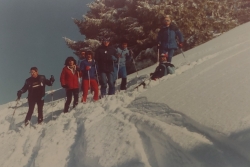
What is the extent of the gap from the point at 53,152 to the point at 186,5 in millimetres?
13810

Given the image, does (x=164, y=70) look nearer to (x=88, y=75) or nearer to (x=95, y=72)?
(x=95, y=72)

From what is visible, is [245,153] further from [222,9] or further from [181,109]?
[222,9]

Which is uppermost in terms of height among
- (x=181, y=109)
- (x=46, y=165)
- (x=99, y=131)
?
(x=181, y=109)

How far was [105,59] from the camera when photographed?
28.4ft

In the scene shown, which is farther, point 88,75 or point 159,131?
point 88,75

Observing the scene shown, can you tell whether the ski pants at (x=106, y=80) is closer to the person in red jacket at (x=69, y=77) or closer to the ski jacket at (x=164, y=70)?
the person in red jacket at (x=69, y=77)

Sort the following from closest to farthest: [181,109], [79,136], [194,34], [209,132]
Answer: [209,132] < [181,109] < [79,136] < [194,34]

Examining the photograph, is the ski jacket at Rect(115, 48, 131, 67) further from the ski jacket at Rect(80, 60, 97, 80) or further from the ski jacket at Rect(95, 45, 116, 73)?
the ski jacket at Rect(80, 60, 97, 80)

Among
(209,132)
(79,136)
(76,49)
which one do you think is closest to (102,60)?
(79,136)

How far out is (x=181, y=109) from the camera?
4.76 m

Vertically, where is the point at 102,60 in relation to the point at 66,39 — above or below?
below

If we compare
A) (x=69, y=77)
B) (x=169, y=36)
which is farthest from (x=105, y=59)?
(x=169, y=36)

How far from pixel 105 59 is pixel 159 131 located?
4.71 metres

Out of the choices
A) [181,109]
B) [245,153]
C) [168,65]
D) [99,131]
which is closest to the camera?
[245,153]
